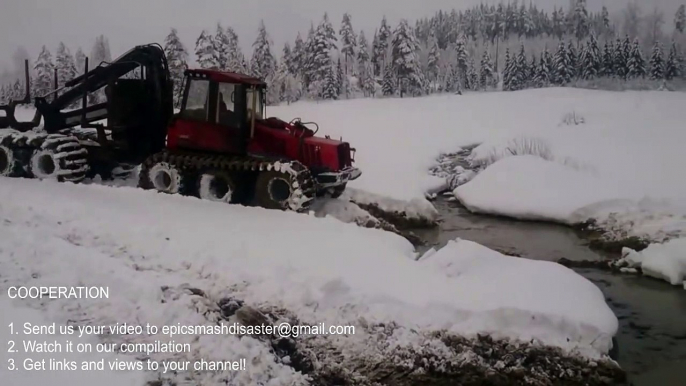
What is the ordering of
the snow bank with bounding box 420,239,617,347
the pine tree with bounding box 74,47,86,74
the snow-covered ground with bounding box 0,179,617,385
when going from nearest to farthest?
1. the snow-covered ground with bounding box 0,179,617,385
2. the snow bank with bounding box 420,239,617,347
3. the pine tree with bounding box 74,47,86,74

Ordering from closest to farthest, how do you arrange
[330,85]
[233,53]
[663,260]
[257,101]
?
1. [663,260]
2. [257,101]
3. [233,53]
4. [330,85]

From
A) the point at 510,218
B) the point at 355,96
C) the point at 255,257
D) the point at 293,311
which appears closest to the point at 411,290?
Answer: the point at 293,311

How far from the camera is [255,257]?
14.9 feet

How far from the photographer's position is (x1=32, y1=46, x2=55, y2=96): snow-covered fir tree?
7.97 m

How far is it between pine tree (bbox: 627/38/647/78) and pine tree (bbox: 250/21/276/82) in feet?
15.9

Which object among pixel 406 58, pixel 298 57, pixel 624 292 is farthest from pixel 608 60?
pixel 298 57

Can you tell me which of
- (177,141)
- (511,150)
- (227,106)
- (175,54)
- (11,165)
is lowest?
(11,165)

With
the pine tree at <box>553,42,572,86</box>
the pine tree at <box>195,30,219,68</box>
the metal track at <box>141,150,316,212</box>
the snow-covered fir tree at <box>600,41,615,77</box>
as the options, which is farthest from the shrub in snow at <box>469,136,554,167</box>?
the pine tree at <box>195,30,219,68</box>

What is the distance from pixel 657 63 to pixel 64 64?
26.3 feet

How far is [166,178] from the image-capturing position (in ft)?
23.0

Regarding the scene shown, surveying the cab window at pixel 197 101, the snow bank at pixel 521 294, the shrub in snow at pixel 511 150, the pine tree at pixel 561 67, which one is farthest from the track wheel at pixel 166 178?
the pine tree at pixel 561 67

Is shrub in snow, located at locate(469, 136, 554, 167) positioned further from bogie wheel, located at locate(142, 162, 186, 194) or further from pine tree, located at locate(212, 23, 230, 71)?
bogie wheel, located at locate(142, 162, 186, 194)

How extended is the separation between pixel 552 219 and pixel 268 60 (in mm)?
4485

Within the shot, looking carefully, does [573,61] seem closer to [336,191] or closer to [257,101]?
[336,191]
